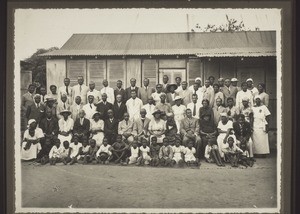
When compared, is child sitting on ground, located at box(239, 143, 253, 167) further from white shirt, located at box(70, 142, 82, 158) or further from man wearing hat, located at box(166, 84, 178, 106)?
white shirt, located at box(70, 142, 82, 158)

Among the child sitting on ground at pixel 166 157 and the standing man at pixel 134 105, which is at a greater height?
the standing man at pixel 134 105

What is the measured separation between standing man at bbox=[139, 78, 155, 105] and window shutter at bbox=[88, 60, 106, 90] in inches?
11.3

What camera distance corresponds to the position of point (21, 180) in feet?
7.83

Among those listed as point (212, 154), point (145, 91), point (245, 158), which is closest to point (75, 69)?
point (145, 91)

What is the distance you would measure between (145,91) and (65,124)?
1.98ft

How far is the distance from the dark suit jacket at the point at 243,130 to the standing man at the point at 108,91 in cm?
88

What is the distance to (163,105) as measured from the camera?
8.13 feet

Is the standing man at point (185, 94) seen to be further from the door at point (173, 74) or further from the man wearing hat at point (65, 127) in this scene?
the man wearing hat at point (65, 127)

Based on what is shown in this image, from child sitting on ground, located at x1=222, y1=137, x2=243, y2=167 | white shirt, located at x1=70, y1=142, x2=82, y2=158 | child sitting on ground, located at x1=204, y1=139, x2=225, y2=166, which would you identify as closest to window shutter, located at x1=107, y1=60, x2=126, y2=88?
white shirt, located at x1=70, y1=142, x2=82, y2=158

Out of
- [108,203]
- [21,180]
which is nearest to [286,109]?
[108,203]

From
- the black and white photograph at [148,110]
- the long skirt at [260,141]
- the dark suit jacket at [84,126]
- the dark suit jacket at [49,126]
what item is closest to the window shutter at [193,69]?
the black and white photograph at [148,110]

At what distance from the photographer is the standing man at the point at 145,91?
2453 millimetres

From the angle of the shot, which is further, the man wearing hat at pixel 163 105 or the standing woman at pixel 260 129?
the man wearing hat at pixel 163 105

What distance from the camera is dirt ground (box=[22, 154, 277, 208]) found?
7.74 feet
